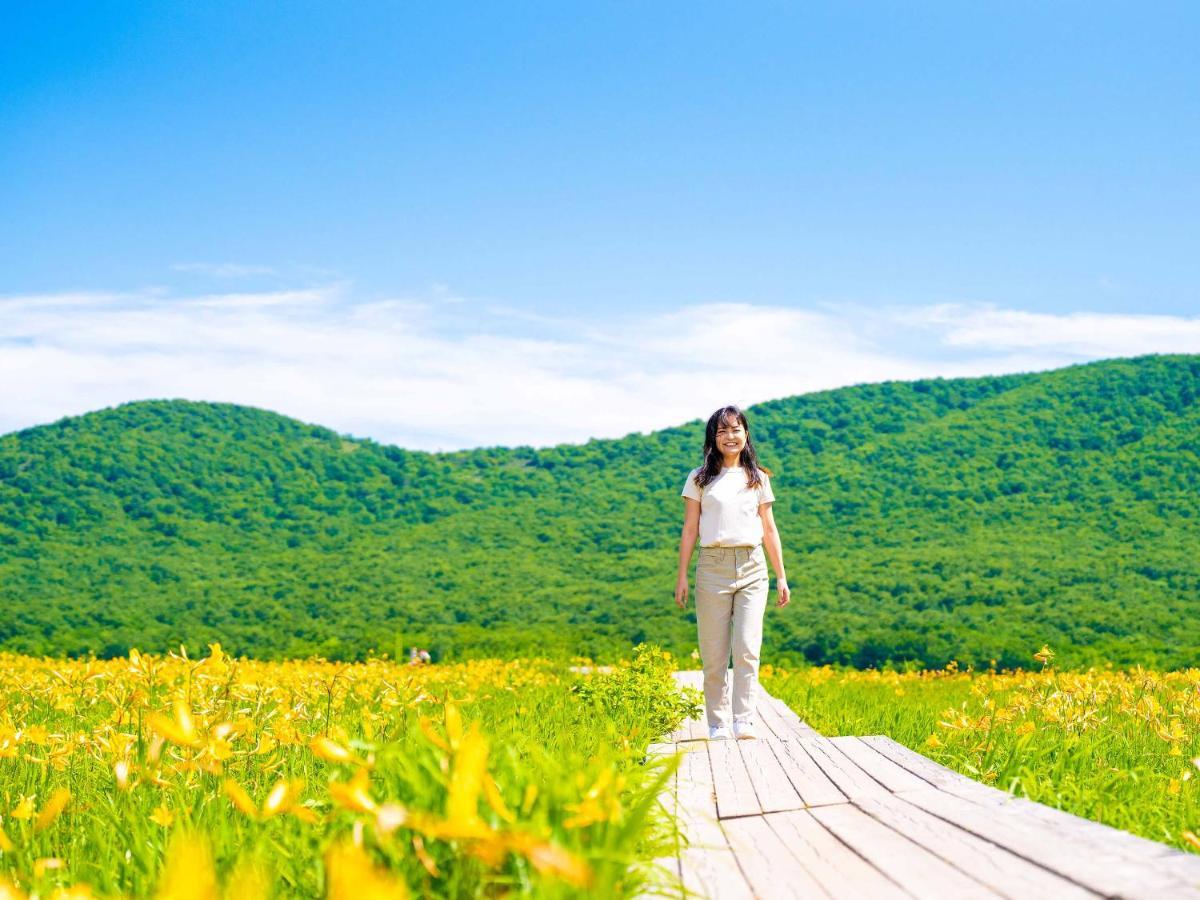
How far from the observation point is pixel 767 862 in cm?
271

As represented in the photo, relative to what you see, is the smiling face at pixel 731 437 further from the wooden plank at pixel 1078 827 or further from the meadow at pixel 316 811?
the wooden plank at pixel 1078 827

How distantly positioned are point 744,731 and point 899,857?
3.33 meters

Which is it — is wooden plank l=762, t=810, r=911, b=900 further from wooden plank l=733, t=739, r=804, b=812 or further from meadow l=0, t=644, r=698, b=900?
meadow l=0, t=644, r=698, b=900

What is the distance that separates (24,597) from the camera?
121ft

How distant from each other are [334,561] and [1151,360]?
46746mm

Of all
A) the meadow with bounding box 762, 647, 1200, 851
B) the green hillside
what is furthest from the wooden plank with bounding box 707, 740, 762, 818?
the green hillside

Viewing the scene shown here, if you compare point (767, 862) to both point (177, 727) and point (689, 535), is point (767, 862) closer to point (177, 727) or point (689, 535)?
point (177, 727)

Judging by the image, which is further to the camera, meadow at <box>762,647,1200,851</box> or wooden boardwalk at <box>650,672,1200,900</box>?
meadow at <box>762,647,1200,851</box>

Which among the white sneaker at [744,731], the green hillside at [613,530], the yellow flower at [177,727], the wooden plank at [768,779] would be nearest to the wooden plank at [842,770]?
the wooden plank at [768,779]

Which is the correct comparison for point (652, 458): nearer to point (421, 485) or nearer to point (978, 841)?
point (421, 485)

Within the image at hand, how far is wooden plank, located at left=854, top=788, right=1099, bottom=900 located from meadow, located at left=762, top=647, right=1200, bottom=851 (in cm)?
53

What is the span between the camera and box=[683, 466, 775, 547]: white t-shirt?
6086 millimetres

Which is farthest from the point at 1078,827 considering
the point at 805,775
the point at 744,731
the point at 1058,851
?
the point at 744,731

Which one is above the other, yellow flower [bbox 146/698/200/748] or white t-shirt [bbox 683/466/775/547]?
white t-shirt [bbox 683/466/775/547]
